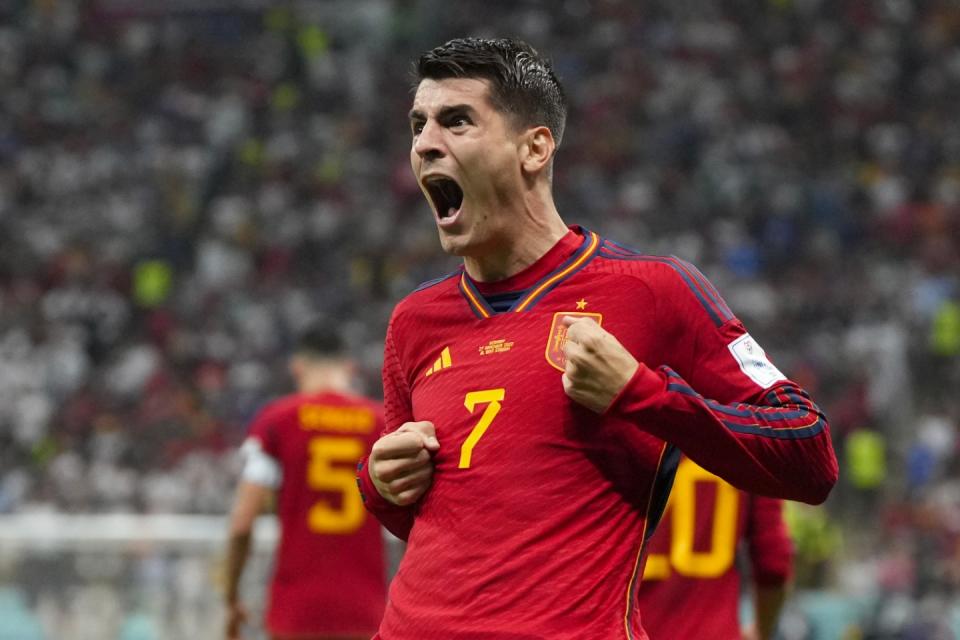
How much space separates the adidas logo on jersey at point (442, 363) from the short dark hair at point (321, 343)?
3.91m

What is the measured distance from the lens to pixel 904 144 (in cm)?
1744

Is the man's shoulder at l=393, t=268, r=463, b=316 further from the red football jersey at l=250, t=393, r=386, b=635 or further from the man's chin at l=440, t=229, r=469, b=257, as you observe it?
the red football jersey at l=250, t=393, r=386, b=635

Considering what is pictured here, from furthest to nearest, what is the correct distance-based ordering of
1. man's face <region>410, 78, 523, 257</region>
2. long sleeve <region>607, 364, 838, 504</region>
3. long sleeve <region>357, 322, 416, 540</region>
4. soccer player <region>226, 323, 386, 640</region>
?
1. soccer player <region>226, 323, 386, 640</region>
2. long sleeve <region>357, 322, 416, 540</region>
3. man's face <region>410, 78, 523, 257</region>
4. long sleeve <region>607, 364, 838, 504</region>

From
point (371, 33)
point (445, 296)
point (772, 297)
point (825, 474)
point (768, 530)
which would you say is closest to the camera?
point (825, 474)

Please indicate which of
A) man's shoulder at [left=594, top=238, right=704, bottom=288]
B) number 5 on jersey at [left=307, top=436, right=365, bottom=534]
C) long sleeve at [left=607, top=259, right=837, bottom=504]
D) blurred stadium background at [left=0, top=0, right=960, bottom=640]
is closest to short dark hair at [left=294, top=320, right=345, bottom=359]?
number 5 on jersey at [left=307, top=436, right=365, bottom=534]

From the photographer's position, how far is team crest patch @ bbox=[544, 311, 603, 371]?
2.69m

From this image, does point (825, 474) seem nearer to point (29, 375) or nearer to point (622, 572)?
point (622, 572)

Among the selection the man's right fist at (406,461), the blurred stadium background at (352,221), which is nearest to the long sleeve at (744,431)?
the man's right fist at (406,461)

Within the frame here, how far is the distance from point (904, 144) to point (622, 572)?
51.5ft

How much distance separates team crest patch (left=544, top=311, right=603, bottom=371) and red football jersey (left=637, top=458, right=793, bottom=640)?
1.93 m

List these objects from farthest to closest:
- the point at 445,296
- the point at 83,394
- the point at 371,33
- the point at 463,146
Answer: the point at 371,33 → the point at 83,394 → the point at 445,296 → the point at 463,146

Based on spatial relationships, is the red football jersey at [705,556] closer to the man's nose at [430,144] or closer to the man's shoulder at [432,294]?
the man's shoulder at [432,294]

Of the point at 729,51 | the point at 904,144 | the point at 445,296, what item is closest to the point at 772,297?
the point at 904,144

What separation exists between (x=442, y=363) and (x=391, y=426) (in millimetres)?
254
